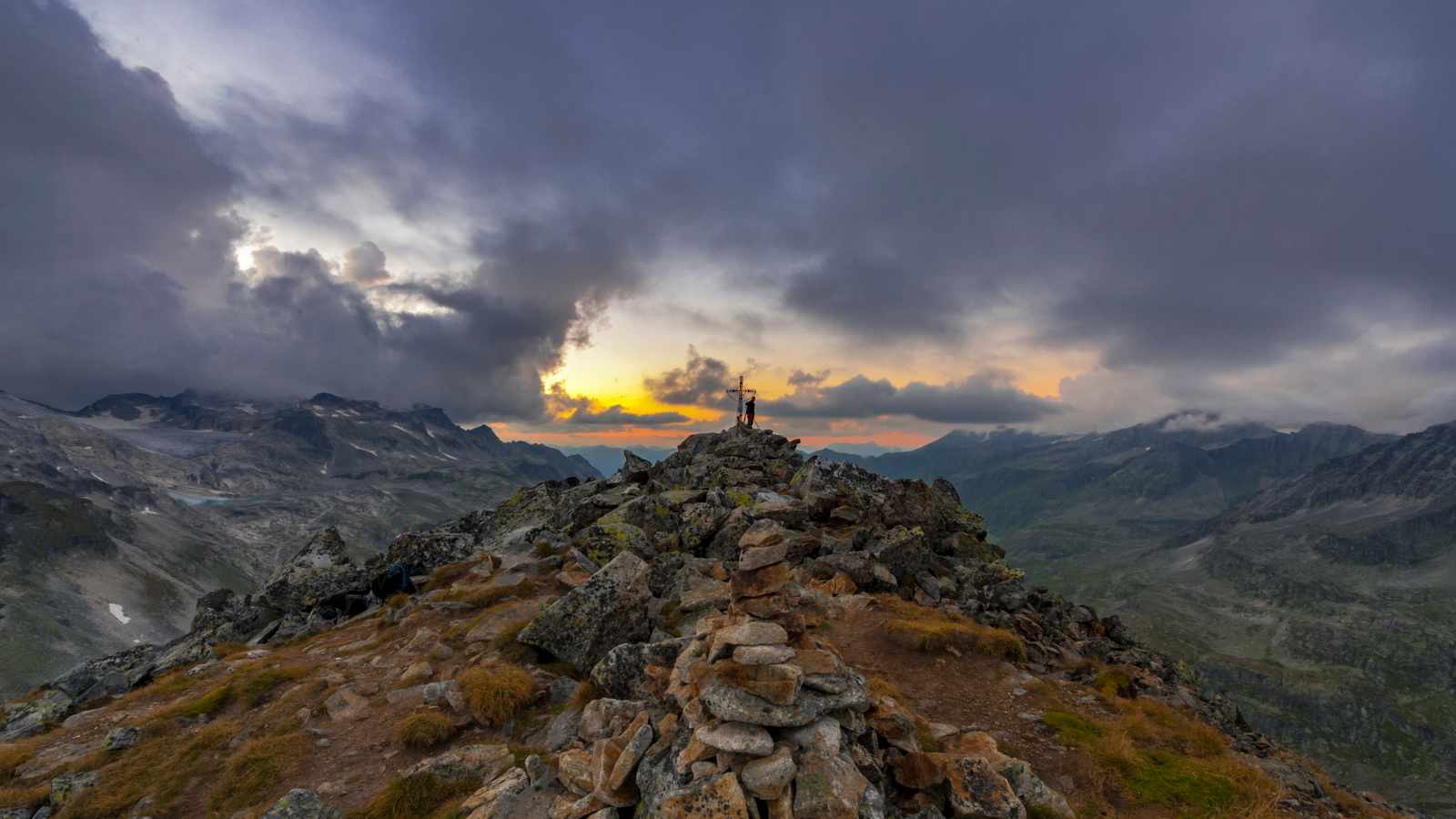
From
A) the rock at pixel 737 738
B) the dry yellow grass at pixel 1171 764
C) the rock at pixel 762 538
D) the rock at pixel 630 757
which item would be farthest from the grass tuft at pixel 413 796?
the dry yellow grass at pixel 1171 764

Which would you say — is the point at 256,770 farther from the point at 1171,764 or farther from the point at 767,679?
the point at 1171,764

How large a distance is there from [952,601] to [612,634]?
17770 millimetres

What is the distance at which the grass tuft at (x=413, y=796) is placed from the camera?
551 inches

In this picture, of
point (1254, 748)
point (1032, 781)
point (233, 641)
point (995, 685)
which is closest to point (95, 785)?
point (233, 641)

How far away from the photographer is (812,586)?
→ 3045cm

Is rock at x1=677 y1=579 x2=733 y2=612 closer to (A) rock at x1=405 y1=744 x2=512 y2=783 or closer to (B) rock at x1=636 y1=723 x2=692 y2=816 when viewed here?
(A) rock at x1=405 y1=744 x2=512 y2=783

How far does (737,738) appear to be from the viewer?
464 inches

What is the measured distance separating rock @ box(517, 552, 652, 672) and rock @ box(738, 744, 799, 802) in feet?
36.9

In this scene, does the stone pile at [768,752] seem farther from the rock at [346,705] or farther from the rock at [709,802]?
the rock at [346,705]

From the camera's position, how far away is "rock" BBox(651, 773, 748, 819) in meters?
10.8

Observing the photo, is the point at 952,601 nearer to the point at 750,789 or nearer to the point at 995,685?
the point at 995,685

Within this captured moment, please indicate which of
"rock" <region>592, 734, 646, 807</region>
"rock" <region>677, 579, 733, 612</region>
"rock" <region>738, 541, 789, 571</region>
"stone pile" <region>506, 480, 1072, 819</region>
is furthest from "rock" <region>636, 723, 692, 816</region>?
"rock" <region>677, 579, 733, 612</region>

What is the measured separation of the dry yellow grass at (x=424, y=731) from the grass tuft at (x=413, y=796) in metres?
2.04

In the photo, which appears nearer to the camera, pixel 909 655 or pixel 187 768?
pixel 187 768
